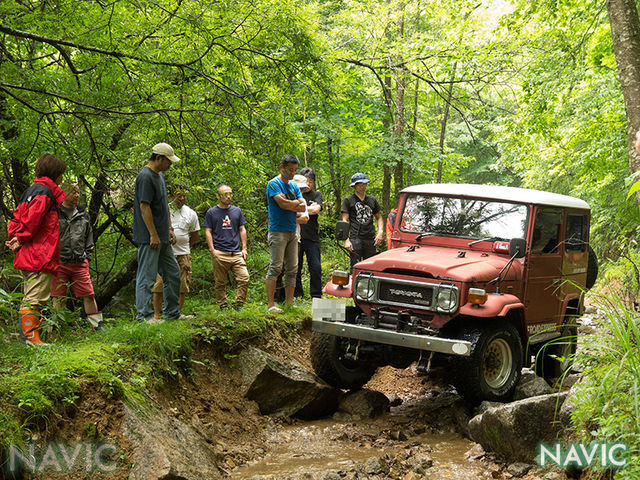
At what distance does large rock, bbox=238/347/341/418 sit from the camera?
647 cm

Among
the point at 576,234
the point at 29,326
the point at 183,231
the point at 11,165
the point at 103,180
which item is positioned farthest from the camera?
the point at 11,165

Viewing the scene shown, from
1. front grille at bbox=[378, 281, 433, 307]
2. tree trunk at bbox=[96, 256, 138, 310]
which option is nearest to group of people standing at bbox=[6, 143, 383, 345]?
front grille at bbox=[378, 281, 433, 307]

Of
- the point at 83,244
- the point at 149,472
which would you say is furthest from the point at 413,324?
the point at 83,244

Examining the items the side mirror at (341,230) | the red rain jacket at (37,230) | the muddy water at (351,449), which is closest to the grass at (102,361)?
the red rain jacket at (37,230)

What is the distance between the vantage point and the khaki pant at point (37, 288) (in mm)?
5715

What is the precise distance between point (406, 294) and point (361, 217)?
9.53 ft

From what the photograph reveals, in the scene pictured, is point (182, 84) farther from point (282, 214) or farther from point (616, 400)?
point (616, 400)

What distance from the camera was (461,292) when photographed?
229 inches

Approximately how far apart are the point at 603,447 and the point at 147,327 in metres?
4.07

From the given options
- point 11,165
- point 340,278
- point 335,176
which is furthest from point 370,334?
point 335,176

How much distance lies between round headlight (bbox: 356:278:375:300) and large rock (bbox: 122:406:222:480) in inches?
83.4

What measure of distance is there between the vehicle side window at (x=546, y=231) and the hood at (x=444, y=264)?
0.43 m

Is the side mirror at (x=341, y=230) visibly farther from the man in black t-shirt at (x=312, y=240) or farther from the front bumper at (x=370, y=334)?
the man in black t-shirt at (x=312, y=240)

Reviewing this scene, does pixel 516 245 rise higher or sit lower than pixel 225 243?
higher
